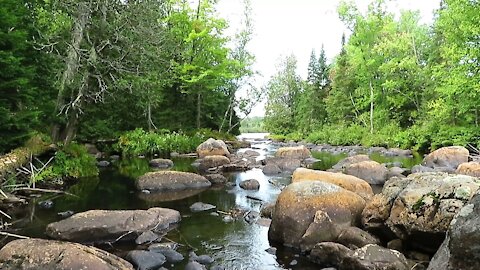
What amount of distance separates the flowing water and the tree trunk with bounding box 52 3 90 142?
326 centimetres

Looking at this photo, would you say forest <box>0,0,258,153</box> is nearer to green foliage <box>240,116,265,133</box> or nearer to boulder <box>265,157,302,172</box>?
boulder <box>265,157,302,172</box>

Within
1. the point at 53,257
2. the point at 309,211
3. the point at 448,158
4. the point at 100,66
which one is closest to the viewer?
the point at 53,257

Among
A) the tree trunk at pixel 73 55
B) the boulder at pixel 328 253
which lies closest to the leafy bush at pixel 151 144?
the tree trunk at pixel 73 55

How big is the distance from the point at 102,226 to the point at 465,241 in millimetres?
5440

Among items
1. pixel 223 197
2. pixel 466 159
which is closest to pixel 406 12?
pixel 466 159

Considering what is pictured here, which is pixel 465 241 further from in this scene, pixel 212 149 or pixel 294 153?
pixel 212 149

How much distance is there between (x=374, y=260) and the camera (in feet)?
16.4

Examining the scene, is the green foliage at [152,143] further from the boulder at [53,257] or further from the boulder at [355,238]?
the boulder at [53,257]

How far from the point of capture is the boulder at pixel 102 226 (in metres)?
6.45

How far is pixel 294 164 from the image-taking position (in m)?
15.8

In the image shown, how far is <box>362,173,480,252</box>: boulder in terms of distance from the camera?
5.17 m

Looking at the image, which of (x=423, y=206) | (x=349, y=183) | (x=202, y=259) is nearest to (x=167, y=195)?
(x=349, y=183)

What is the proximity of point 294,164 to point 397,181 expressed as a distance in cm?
922

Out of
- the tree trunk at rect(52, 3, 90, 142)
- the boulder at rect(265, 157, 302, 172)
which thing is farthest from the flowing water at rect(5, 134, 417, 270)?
the tree trunk at rect(52, 3, 90, 142)
